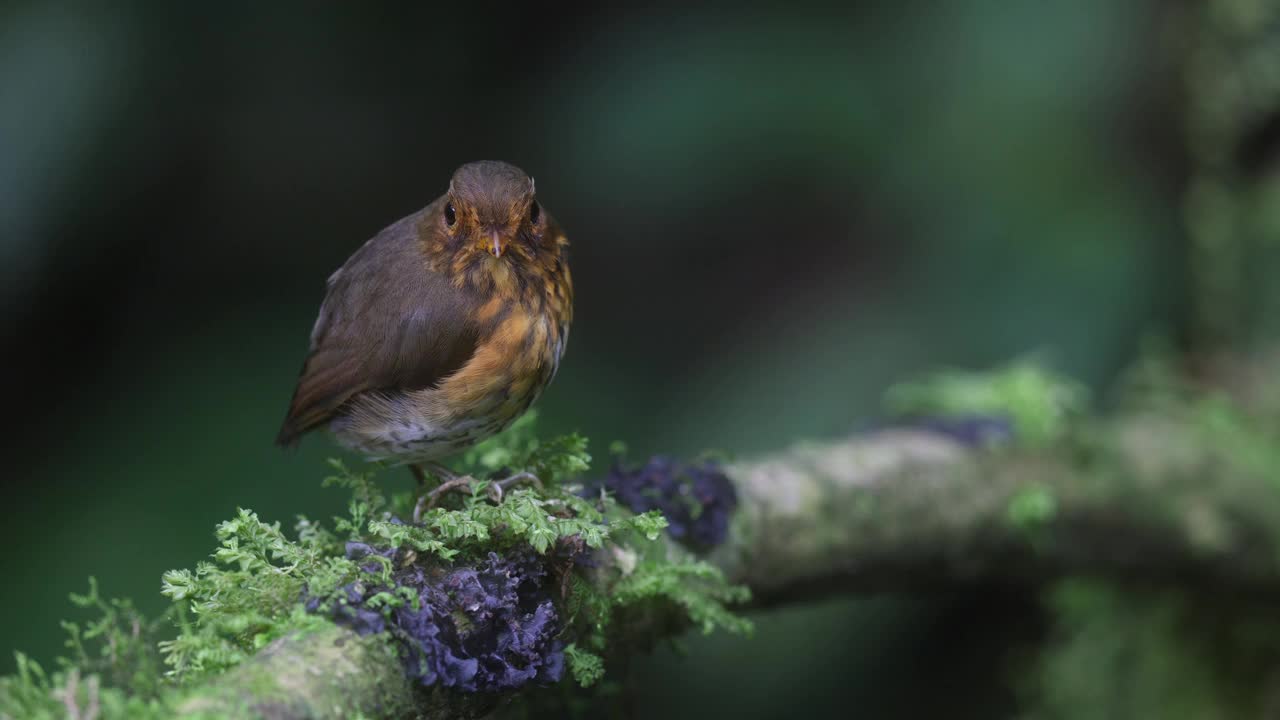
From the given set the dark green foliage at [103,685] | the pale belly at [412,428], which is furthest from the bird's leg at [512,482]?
the dark green foliage at [103,685]

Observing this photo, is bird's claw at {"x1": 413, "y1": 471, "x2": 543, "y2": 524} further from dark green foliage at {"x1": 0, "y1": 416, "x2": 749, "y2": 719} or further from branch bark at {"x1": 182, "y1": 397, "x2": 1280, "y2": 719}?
branch bark at {"x1": 182, "y1": 397, "x2": 1280, "y2": 719}

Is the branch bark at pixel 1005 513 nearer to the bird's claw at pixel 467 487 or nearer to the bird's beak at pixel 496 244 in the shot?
the bird's claw at pixel 467 487

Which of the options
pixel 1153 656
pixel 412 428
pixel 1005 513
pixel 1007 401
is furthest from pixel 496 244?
pixel 1153 656

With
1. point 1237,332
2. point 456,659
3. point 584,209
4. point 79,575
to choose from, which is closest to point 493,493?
point 456,659

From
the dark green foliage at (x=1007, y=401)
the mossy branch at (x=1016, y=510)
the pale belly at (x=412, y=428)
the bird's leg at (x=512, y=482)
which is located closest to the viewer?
the bird's leg at (x=512, y=482)

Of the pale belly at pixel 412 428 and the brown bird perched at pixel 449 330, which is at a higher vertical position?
the brown bird perched at pixel 449 330

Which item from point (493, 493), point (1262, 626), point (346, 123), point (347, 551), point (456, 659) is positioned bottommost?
point (456, 659)

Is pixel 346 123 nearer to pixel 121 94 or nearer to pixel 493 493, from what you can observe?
pixel 121 94

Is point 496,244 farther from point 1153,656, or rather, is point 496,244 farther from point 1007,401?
point 1153,656
